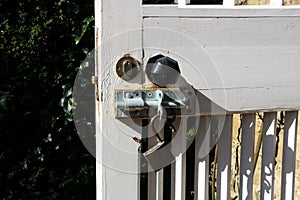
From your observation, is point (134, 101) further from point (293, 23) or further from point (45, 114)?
point (45, 114)

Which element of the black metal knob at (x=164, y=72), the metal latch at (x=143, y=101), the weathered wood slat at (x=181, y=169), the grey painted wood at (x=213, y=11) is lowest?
the weathered wood slat at (x=181, y=169)

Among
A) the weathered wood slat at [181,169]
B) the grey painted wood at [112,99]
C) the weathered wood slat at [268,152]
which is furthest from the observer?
the weathered wood slat at [268,152]

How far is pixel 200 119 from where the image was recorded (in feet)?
3.77

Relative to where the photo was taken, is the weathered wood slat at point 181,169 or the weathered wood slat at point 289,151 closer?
the weathered wood slat at point 181,169

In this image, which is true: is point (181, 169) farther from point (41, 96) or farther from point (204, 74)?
point (41, 96)

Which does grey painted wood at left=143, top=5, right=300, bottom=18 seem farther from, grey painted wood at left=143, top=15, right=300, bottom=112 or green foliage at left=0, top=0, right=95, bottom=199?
green foliage at left=0, top=0, right=95, bottom=199

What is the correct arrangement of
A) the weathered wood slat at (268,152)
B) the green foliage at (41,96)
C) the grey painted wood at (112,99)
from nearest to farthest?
the grey painted wood at (112,99), the weathered wood slat at (268,152), the green foliage at (41,96)

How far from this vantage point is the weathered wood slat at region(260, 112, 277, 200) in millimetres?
1236

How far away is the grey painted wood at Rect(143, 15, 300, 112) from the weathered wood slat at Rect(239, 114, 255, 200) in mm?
68

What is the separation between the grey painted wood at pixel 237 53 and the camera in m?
1.06

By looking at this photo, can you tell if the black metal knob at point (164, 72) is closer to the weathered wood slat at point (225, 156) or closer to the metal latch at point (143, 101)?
the metal latch at point (143, 101)

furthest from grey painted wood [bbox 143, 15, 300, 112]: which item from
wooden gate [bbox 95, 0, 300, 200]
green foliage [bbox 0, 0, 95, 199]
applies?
green foliage [bbox 0, 0, 95, 199]

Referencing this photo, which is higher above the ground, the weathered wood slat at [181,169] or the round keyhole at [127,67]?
the round keyhole at [127,67]

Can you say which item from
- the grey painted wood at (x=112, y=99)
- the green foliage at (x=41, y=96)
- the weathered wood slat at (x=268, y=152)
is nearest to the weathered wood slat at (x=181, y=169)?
the grey painted wood at (x=112, y=99)
